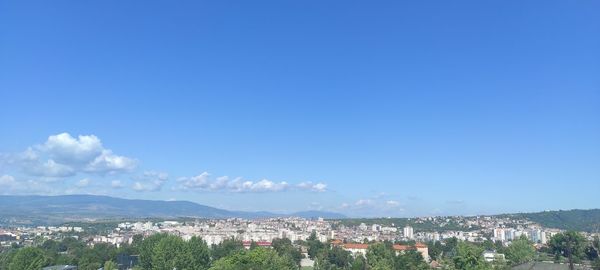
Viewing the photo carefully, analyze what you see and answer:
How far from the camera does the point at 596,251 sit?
59.0 m

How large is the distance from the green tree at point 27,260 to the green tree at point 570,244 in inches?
2172

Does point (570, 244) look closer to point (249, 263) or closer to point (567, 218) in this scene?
point (249, 263)

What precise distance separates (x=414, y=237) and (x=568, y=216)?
7251 cm

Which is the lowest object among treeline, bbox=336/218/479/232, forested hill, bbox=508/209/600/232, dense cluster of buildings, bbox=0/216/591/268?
dense cluster of buildings, bbox=0/216/591/268

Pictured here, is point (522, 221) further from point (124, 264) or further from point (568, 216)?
point (124, 264)

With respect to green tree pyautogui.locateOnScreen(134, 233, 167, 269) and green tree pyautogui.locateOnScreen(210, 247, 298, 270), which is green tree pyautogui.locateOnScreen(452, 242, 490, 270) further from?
green tree pyautogui.locateOnScreen(134, 233, 167, 269)

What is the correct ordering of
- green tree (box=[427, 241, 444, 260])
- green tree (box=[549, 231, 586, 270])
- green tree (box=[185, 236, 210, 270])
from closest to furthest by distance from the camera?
green tree (box=[185, 236, 210, 270])
green tree (box=[549, 231, 586, 270])
green tree (box=[427, 241, 444, 260])

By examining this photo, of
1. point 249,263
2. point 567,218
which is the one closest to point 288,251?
point 249,263

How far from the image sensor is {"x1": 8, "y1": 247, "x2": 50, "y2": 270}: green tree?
151ft

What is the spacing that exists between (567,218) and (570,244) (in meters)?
120

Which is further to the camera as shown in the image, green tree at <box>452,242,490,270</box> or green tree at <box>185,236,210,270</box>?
green tree at <box>185,236,210,270</box>

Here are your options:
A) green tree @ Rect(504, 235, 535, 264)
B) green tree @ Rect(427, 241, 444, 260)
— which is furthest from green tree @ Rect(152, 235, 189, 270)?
green tree @ Rect(427, 241, 444, 260)

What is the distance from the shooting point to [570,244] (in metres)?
60.9

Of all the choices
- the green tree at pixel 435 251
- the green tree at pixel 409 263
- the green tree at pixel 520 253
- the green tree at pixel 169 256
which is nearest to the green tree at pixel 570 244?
the green tree at pixel 520 253
